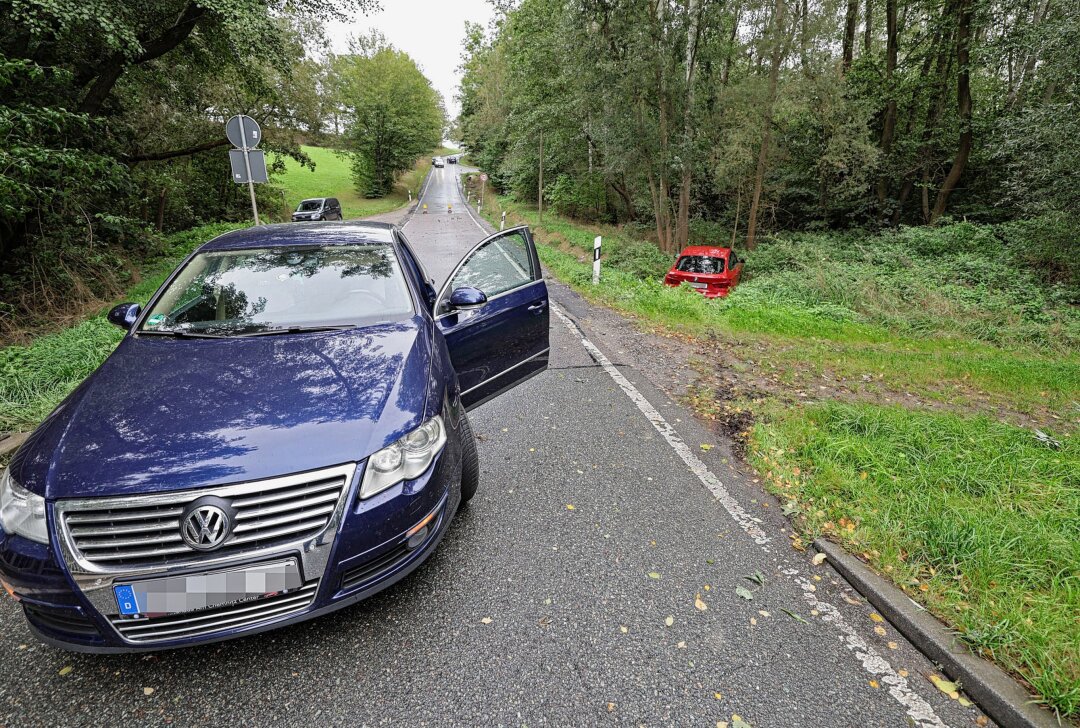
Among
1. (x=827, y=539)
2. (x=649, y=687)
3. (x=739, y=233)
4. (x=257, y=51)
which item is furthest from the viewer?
(x=739, y=233)

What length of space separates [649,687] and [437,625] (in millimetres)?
962

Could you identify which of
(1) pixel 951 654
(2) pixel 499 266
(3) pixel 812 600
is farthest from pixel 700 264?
(1) pixel 951 654

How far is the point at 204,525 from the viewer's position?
5.81 ft

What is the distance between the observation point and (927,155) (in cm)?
1689

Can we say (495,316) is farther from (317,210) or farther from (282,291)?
(317,210)

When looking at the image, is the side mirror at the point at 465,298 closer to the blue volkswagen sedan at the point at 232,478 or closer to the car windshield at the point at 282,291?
the car windshield at the point at 282,291

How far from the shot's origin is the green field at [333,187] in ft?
103

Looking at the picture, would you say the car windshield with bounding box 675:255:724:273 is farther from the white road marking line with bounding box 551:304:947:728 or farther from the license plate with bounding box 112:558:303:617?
the license plate with bounding box 112:558:303:617

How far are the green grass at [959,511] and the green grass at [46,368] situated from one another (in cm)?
610

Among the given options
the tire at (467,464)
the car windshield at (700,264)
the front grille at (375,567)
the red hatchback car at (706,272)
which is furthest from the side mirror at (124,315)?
the car windshield at (700,264)

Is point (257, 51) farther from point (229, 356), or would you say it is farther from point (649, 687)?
point (649, 687)

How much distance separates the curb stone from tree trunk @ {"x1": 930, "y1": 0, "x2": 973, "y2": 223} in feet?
58.2

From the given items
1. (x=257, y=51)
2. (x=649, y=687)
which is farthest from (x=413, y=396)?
(x=257, y=51)

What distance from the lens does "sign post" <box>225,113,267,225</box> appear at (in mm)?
8547
